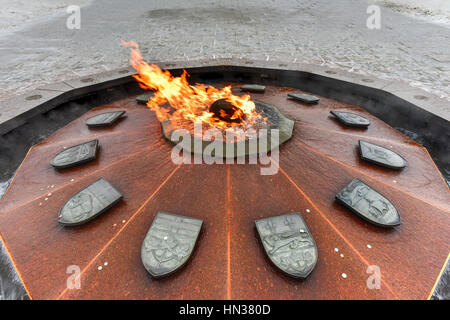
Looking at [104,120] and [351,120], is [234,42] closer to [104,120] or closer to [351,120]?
[351,120]

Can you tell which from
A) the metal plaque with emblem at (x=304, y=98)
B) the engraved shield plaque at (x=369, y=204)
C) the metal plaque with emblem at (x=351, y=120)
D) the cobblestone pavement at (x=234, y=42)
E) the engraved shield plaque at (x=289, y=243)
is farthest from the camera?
the cobblestone pavement at (x=234, y=42)

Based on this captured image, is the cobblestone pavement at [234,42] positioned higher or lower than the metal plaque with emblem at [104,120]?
higher

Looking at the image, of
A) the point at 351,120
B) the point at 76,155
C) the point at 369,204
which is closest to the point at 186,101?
the point at 76,155

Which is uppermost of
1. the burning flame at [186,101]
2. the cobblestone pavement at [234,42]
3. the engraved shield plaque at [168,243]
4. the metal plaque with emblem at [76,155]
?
the cobblestone pavement at [234,42]

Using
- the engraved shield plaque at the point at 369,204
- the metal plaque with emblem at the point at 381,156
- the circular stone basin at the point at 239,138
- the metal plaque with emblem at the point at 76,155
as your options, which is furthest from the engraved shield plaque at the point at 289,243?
the metal plaque with emblem at the point at 76,155

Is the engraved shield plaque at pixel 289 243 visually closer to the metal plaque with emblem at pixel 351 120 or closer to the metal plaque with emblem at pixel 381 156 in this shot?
the metal plaque with emblem at pixel 381 156

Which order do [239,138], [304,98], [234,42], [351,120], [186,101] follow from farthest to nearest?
[234,42], [304,98], [186,101], [351,120], [239,138]

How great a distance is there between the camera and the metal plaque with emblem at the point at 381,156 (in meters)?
2.89

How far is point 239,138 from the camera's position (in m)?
2.95

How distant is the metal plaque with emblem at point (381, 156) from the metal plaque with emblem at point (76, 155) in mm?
3929

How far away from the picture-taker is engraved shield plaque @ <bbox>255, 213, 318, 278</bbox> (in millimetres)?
1873

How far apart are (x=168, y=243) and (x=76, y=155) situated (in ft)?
6.94
